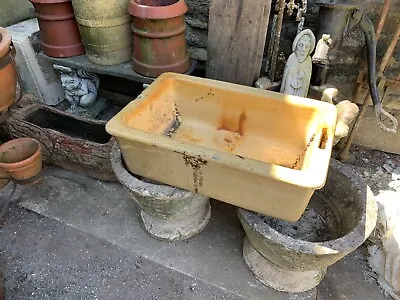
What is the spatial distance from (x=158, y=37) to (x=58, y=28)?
783 mm

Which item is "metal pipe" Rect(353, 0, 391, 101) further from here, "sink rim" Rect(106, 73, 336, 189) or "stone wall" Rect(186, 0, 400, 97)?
"sink rim" Rect(106, 73, 336, 189)

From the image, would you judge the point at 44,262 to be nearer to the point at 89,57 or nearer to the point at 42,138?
the point at 42,138

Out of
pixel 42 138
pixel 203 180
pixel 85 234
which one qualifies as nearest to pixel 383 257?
pixel 203 180

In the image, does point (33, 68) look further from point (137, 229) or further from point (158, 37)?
point (137, 229)

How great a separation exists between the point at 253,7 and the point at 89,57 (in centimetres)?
119

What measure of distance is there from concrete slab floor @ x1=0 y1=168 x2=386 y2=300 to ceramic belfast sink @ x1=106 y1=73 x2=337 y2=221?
503 mm

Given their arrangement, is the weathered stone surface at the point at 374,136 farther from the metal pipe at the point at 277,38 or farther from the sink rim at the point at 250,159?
the sink rim at the point at 250,159

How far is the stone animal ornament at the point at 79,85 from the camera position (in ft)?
8.54

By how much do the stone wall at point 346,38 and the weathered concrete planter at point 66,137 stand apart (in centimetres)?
91

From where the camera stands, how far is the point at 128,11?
7.13 ft

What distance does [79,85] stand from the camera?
2.62 meters

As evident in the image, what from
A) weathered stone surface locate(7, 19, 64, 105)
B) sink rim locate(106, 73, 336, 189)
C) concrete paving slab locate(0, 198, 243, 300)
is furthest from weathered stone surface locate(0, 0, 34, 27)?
sink rim locate(106, 73, 336, 189)

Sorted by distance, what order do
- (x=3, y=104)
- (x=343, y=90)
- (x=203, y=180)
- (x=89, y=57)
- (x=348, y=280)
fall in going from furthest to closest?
(x=89, y=57), (x=343, y=90), (x=3, y=104), (x=348, y=280), (x=203, y=180)

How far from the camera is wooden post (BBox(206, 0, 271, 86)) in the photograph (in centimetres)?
203
